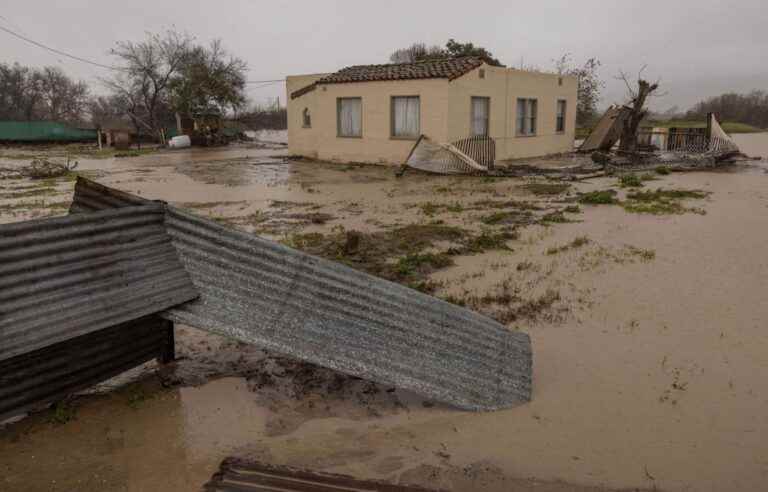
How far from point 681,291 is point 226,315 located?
515cm

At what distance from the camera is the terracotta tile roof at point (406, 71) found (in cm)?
1923

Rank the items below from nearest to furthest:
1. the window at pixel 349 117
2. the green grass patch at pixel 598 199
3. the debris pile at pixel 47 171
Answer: the green grass patch at pixel 598 199, the debris pile at pixel 47 171, the window at pixel 349 117

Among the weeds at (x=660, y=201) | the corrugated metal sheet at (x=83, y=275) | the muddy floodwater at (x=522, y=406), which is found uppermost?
the corrugated metal sheet at (x=83, y=275)

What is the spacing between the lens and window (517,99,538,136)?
22.7 m

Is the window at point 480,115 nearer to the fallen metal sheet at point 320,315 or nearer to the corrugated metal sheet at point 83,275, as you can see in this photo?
the fallen metal sheet at point 320,315

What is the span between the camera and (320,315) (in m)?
3.76

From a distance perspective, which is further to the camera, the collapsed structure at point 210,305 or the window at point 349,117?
the window at point 349,117

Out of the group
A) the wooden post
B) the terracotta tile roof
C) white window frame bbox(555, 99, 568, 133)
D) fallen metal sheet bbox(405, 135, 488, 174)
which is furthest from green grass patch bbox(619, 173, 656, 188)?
the wooden post

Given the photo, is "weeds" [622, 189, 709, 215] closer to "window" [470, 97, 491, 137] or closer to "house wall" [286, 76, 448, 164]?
"house wall" [286, 76, 448, 164]

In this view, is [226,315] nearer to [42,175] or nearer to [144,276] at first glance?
[144,276]

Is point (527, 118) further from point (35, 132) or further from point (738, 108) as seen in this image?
point (738, 108)

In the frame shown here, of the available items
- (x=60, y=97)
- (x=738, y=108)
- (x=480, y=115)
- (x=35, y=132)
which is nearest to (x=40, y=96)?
(x=60, y=97)

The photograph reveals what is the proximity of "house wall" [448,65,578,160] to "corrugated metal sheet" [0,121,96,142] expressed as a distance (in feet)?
96.2

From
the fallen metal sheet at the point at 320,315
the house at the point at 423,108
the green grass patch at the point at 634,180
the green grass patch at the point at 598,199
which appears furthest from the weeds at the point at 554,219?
the house at the point at 423,108
